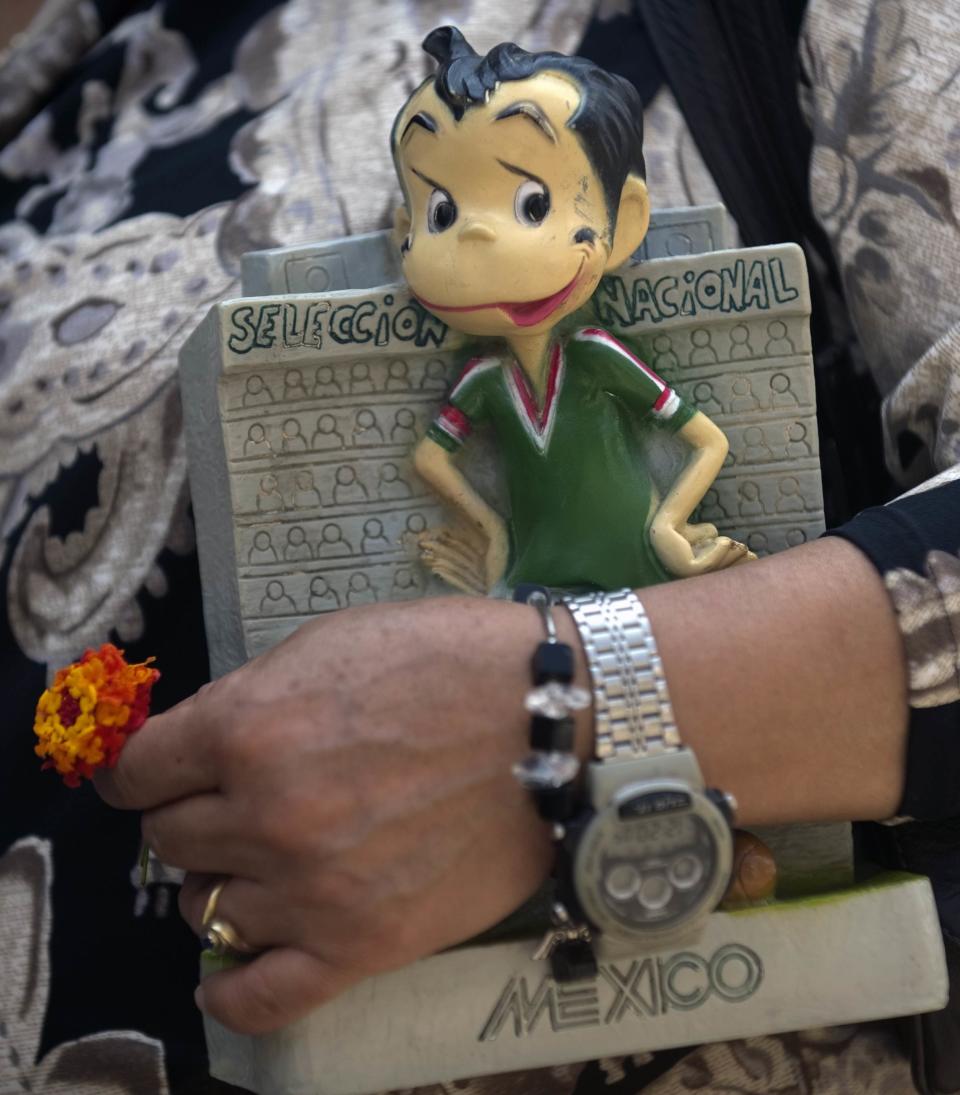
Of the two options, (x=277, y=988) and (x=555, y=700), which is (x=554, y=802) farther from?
(x=277, y=988)

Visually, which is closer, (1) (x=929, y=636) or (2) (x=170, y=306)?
(1) (x=929, y=636)

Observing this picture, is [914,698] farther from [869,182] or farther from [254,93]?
[254,93]

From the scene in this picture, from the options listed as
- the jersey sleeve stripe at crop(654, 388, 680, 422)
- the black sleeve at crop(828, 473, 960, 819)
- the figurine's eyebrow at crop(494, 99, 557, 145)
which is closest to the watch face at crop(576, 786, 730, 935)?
the black sleeve at crop(828, 473, 960, 819)

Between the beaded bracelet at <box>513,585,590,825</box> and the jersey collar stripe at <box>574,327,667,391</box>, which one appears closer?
the beaded bracelet at <box>513,585,590,825</box>

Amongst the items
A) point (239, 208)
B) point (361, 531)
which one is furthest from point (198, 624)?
point (239, 208)

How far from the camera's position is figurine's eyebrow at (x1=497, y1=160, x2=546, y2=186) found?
612 mm

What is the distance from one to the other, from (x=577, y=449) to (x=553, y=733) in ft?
0.57

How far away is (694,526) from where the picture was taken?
2.16ft

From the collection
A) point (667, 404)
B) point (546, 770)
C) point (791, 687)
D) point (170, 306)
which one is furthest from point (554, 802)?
point (170, 306)

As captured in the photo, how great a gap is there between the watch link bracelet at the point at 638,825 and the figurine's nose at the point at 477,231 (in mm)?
207

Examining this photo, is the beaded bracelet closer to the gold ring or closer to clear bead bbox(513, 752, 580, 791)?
clear bead bbox(513, 752, 580, 791)

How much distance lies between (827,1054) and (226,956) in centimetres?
33

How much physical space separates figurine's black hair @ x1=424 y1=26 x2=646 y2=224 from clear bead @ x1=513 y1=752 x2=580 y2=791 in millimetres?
285

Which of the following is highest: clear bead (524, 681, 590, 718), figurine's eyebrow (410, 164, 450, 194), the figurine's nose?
figurine's eyebrow (410, 164, 450, 194)
